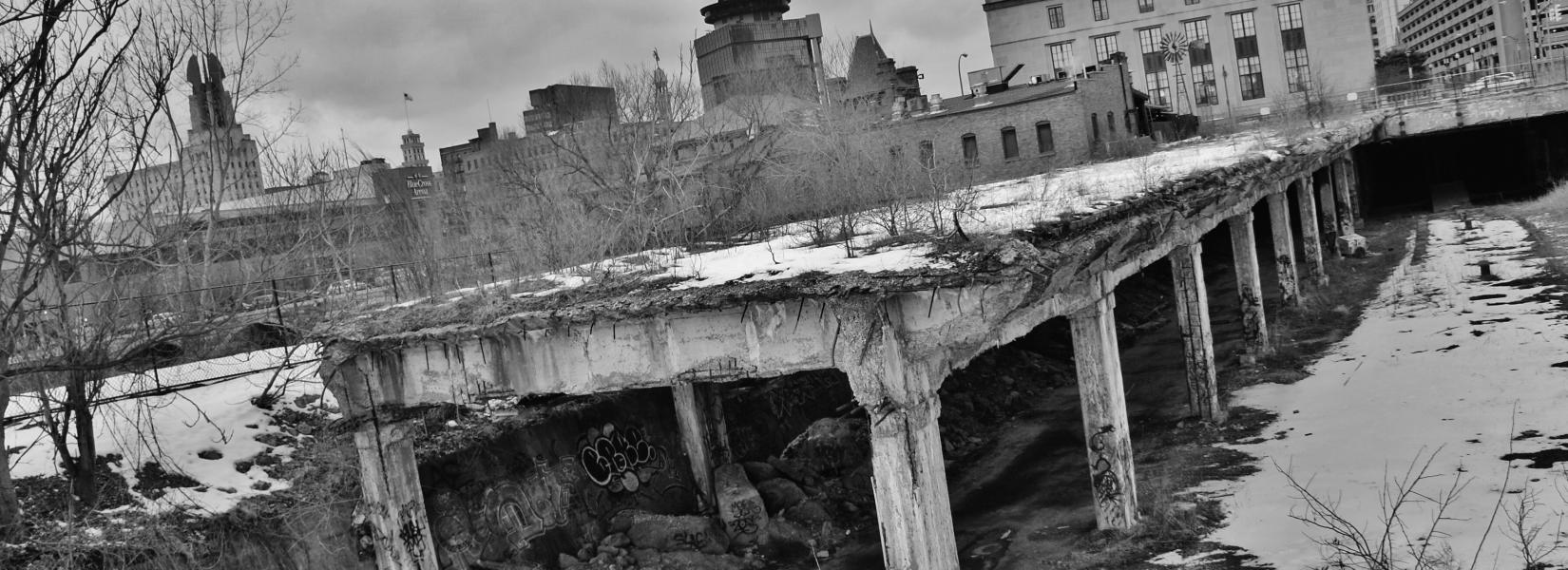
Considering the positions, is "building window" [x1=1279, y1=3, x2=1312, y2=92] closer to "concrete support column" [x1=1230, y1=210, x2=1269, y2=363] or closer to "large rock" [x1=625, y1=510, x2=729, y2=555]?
"concrete support column" [x1=1230, y1=210, x2=1269, y2=363]

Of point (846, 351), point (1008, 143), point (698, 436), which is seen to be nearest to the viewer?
point (846, 351)

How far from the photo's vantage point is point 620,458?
1708 centimetres

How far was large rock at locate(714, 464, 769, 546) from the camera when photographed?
16391mm

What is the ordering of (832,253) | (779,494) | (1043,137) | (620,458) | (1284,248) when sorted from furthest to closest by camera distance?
(1043,137) → (1284,248) → (779,494) → (620,458) → (832,253)

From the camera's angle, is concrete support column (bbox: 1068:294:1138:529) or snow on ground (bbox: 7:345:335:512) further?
snow on ground (bbox: 7:345:335:512)

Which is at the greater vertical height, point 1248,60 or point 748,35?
point 748,35

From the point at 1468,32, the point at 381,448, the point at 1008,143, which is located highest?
the point at 1468,32

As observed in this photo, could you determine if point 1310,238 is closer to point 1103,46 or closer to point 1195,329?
point 1195,329

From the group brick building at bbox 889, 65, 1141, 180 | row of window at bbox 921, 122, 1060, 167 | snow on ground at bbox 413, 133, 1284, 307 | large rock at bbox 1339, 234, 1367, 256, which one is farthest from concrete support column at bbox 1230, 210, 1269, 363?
row of window at bbox 921, 122, 1060, 167

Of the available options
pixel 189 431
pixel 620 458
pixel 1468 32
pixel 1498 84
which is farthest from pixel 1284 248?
pixel 1468 32

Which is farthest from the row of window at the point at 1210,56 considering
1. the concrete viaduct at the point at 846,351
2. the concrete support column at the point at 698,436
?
the concrete viaduct at the point at 846,351

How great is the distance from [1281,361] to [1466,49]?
152 meters

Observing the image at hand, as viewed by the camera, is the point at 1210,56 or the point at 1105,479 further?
the point at 1210,56

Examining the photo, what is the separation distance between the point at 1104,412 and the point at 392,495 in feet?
27.6
